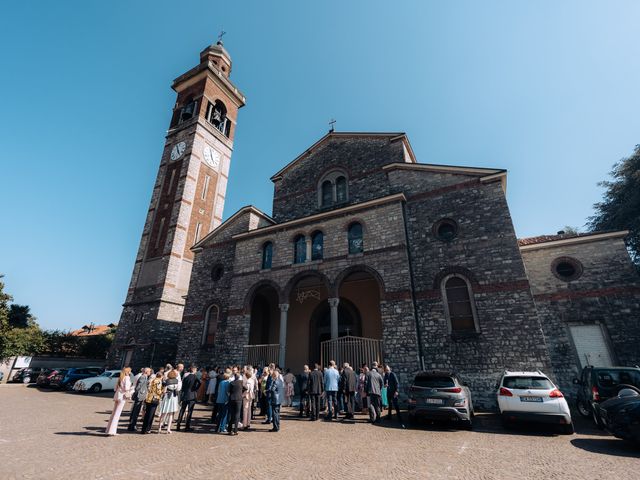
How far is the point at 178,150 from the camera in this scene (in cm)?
2842

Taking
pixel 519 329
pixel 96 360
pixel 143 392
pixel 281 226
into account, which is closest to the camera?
pixel 143 392

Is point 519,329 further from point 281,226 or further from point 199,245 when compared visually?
point 199,245

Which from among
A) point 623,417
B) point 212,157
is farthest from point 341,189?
point 212,157

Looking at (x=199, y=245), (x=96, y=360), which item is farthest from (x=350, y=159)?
(x=96, y=360)

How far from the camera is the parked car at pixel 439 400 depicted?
7697mm

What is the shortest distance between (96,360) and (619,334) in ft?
141

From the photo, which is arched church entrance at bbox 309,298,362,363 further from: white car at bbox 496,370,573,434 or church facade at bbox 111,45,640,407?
white car at bbox 496,370,573,434

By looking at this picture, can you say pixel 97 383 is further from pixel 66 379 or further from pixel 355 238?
pixel 355 238

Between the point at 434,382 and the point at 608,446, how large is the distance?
136 inches

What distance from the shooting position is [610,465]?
5.17 meters

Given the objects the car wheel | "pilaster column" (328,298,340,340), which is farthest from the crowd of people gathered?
the car wheel

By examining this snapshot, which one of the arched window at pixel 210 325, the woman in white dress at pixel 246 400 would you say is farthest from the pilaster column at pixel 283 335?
the woman in white dress at pixel 246 400

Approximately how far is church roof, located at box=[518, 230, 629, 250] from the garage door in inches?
143

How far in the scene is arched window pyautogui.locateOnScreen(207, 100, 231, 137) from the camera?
102 ft
